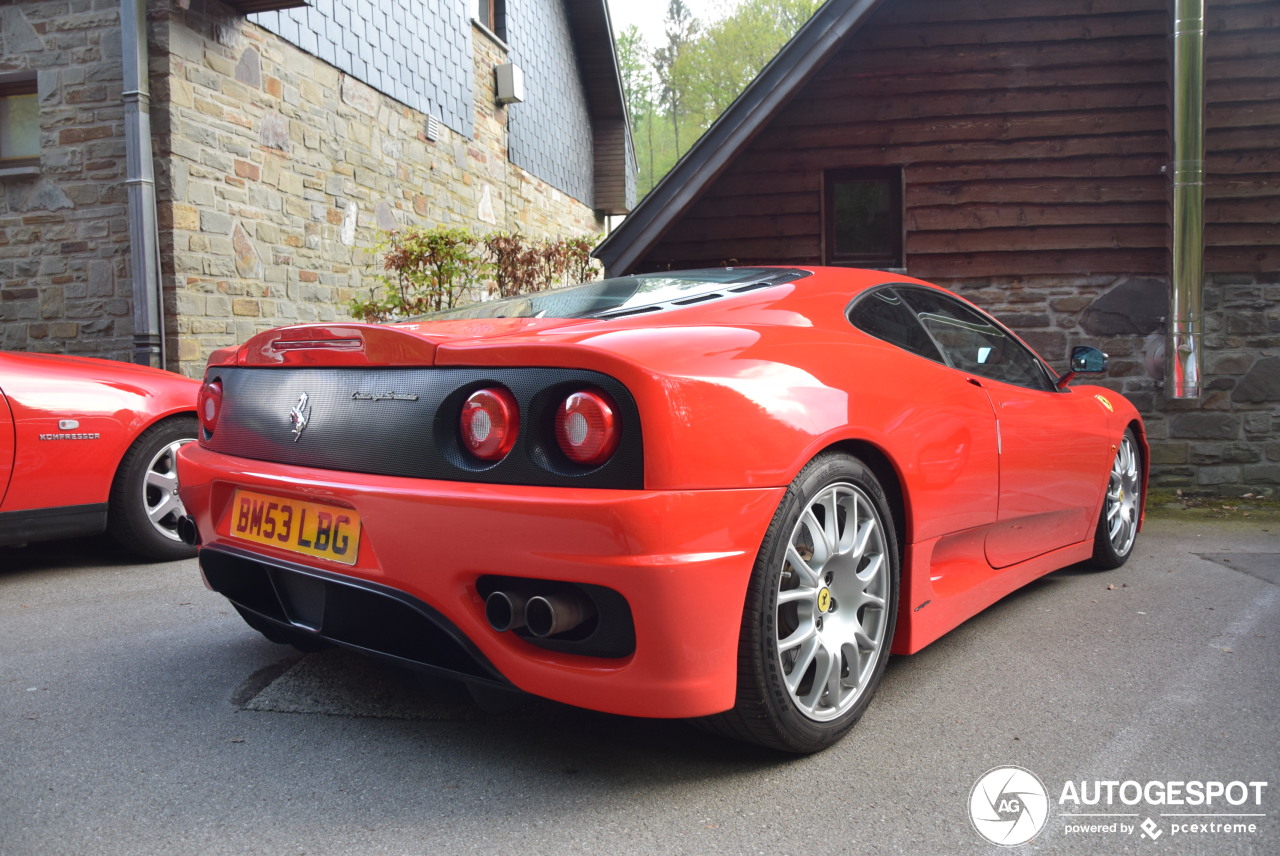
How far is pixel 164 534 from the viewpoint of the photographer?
4.77 metres

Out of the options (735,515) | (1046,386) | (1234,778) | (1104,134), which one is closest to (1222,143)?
(1104,134)

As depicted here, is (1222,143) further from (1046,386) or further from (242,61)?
(242,61)

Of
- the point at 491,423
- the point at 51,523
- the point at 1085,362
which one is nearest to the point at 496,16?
the point at 51,523

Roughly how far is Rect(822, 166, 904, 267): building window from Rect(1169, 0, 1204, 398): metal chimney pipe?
2.16 meters

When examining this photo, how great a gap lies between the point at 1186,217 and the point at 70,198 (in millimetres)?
9075

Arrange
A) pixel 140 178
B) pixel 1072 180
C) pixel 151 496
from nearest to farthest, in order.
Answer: pixel 151 496 → pixel 140 178 → pixel 1072 180

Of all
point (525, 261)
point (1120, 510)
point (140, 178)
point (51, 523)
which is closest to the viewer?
point (51, 523)

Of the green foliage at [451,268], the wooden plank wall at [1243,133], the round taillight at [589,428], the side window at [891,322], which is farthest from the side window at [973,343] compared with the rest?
the green foliage at [451,268]

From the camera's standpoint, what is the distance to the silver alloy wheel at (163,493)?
472 centimetres

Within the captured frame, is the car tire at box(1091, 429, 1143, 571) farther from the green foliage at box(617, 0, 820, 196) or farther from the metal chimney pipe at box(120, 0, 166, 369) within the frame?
the green foliage at box(617, 0, 820, 196)

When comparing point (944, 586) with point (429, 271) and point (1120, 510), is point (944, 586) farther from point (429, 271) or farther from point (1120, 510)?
point (429, 271)

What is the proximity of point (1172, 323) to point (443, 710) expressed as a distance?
23.2ft

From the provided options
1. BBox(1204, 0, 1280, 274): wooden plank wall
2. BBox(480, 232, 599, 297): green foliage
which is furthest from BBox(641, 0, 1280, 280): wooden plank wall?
BBox(480, 232, 599, 297): green foliage

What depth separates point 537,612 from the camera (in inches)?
79.5
